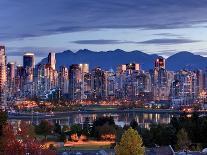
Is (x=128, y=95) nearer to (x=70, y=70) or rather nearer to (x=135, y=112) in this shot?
(x=70, y=70)

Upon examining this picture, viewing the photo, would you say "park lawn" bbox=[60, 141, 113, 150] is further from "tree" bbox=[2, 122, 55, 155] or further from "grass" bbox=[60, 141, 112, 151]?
"tree" bbox=[2, 122, 55, 155]

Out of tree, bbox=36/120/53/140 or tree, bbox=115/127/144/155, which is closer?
tree, bbox=115/127/144/155

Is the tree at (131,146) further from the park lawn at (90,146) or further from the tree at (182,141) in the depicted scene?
the park lawn at (90,146)

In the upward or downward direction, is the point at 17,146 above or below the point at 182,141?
above

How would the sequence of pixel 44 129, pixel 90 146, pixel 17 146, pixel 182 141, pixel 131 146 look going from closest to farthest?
1. pixel 17 146
2. pixel 131 146
3. pixel 182 141
4. pixel 90 146
5. pixel 44 129

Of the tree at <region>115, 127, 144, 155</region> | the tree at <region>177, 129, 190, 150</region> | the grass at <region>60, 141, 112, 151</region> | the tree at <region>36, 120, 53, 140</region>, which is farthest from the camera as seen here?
the tree at <region>36, 120, 53, 140</region>

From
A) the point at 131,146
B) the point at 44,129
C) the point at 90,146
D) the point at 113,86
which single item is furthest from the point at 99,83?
the point at 131,146

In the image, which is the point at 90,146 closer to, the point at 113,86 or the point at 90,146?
the point at 90,146

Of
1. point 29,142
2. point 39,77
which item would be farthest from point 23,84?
point 29,142

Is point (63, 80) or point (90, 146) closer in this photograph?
point (90, 146)

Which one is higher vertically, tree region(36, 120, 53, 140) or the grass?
tree region(36, 120, 53, 140)

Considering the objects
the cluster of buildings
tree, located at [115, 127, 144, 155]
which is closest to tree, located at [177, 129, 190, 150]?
tree, located at [115, 127, 144, 155]

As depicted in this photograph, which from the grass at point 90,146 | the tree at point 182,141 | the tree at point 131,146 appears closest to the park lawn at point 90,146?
the grass at point 90,146

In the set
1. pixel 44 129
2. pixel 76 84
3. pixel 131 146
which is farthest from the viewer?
pixel 76 84
